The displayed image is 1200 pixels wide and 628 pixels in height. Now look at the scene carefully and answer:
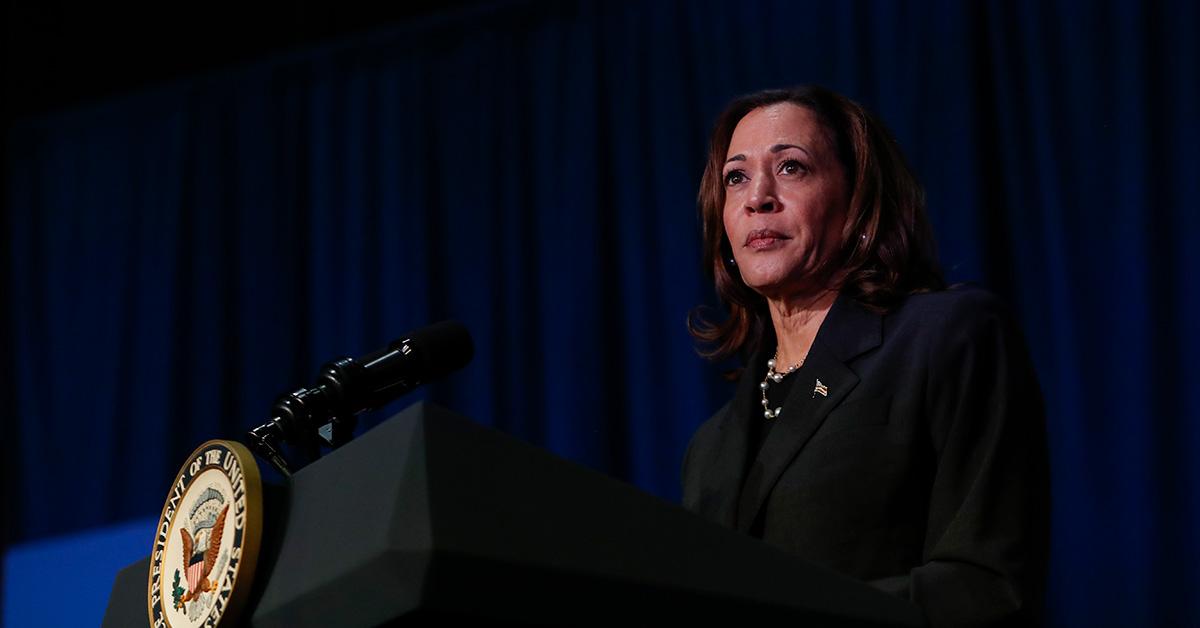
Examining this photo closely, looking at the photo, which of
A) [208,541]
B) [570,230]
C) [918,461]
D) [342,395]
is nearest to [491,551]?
[208,541]

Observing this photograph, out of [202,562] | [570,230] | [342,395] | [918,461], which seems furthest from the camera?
[570,230]

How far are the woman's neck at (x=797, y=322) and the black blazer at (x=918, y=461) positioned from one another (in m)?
0.16

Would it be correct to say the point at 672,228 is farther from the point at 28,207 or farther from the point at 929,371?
the point at 28,207

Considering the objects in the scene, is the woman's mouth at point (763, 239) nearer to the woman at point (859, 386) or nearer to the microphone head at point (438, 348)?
the woman at point (859, 386)

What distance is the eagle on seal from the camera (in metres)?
0.99

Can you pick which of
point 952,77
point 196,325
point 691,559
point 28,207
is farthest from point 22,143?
point 691,559

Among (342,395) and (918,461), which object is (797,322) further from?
(342,395)

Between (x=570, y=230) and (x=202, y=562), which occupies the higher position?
(x=202, y=562)

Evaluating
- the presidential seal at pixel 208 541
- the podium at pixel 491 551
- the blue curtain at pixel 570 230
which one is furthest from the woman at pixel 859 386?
the blue curtain at pixel 570 230

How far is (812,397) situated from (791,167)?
1.35ft

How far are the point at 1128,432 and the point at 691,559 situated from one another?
1.98 m

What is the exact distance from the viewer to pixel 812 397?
160 centimetres

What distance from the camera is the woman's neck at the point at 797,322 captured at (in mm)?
1847

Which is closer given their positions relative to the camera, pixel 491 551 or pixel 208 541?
pixel 491 551
